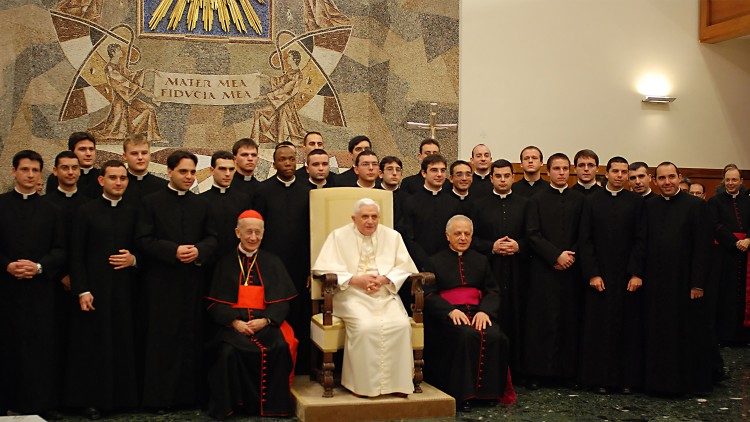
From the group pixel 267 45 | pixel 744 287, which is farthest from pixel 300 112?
pixel 744 287

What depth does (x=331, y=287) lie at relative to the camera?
5.60 m

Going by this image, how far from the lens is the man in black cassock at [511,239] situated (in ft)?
21.6

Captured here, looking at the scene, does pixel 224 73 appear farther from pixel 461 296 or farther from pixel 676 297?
pixel 676 297

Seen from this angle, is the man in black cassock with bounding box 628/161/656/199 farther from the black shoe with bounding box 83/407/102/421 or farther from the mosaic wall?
the black shoe with bounding box 83/407/102/421

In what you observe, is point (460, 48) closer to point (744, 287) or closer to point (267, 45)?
point (267, 45)

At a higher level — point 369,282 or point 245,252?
point 245,252

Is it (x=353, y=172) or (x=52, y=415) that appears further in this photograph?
(x=353, y=172)

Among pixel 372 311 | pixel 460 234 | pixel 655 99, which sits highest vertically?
pixel 655 99

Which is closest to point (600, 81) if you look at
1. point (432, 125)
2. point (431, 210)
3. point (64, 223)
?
point (432, 125)

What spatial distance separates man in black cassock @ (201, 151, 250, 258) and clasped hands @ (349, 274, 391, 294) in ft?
3.15

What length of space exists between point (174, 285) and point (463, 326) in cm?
195

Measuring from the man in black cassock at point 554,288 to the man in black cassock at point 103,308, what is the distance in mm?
2911

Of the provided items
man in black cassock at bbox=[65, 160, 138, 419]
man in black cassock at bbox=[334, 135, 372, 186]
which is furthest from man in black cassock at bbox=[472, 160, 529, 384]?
man in black cassock at bbox=[65, 160, 138, 419]

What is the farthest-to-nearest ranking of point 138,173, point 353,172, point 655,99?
point 655,99 < point 353,172 < point 138,173
